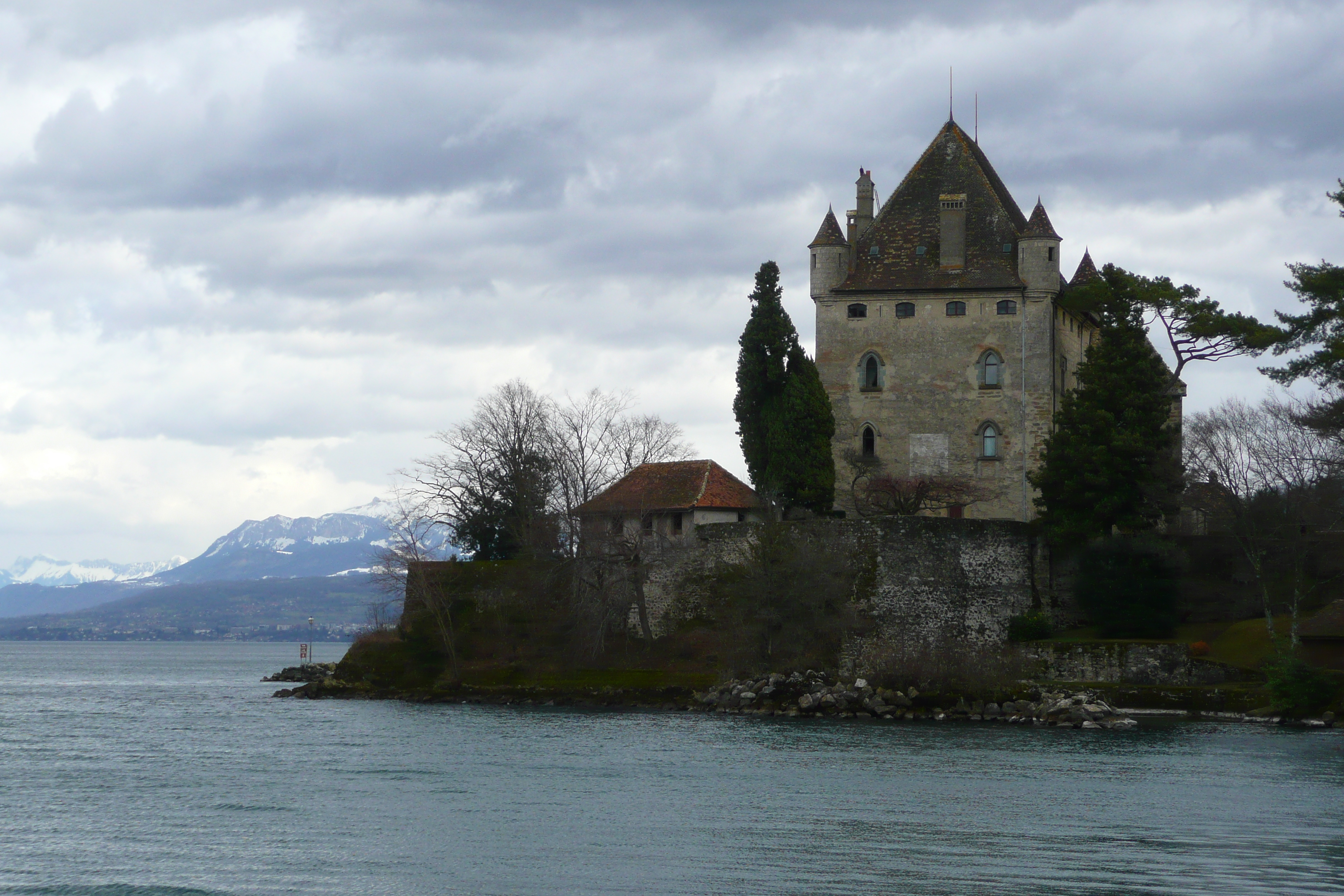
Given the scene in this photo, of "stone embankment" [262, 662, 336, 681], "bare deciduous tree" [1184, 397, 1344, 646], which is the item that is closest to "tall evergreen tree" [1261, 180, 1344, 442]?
"bare deciduous tree" [1184, 397, 1344, 646]

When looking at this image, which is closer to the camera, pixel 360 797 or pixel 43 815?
pixel 43 815

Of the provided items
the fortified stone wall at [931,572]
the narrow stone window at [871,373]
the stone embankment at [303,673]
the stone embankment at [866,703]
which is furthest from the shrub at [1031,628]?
the stone embankment at [303,673]

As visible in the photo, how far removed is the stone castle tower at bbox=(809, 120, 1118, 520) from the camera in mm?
59688

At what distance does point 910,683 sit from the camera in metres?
51.5

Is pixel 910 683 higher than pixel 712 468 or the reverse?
the reverse

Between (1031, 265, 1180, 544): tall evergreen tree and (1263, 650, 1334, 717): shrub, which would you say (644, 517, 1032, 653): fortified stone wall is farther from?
(1263, 650, 1334, 717): shrub

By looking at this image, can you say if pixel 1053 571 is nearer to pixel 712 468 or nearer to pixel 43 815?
pixel 712 468

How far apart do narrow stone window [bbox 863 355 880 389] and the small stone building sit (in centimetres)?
661

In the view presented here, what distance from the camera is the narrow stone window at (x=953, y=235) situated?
60.6 metres

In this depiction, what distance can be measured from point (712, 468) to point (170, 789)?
100ft

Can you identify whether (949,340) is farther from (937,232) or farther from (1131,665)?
(1131,665)

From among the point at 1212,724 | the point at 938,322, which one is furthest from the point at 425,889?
the point at 938,322

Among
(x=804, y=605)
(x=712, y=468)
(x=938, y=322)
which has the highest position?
(x=938, y=322)

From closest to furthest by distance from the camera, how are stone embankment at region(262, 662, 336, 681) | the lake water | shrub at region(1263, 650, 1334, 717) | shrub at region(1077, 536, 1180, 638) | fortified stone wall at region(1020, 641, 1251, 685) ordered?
the lake water < shrub at region(1263, 650, 1334, 717) < fortified stone wall at region(1020, 641, 1251, 685) < shrub at region(1077, 536, 1180, 638) < stone embankment at region(262, 662, 336, 681)
